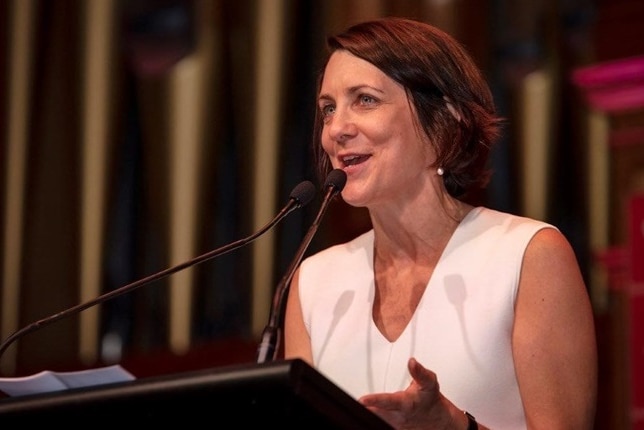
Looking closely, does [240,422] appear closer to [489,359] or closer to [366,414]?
[366,414]

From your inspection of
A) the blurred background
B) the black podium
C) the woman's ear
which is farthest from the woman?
the blurred background

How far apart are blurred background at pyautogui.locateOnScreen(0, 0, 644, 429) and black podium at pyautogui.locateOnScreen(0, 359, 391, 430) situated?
6.31 ft

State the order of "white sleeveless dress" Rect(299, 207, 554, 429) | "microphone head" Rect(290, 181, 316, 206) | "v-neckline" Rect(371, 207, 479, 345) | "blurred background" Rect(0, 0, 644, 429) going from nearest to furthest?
"microphone head" Rect(290, 181, 316, 206) < "white sleeveless dress" Rect(299, 207, 554, 429) < "v-neckline" Rect(371, 207, 479, 345) < "blurred background" Rect(0, 0, 644, 429)

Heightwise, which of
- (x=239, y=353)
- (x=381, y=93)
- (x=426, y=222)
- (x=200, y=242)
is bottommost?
(x=239, y=353)

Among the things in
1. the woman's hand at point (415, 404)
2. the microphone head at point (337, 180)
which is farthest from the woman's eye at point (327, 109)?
the woman's hand at point (415, 404)

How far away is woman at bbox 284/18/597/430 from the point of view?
1.86 m

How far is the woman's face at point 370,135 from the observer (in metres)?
1.98

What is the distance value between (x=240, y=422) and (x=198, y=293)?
2.35 meters

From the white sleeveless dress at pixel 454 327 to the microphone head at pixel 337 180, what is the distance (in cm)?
27

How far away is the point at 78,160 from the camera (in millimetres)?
3850

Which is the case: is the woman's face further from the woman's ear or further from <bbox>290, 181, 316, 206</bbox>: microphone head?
<bbox>290, 181, 316, 206</bbox>: microphone head

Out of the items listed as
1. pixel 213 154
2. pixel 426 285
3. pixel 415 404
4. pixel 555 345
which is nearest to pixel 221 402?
pixel 415 404

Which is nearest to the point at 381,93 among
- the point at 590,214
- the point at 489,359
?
the point at 489,359

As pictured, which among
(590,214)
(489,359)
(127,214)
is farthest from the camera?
(127,214)
